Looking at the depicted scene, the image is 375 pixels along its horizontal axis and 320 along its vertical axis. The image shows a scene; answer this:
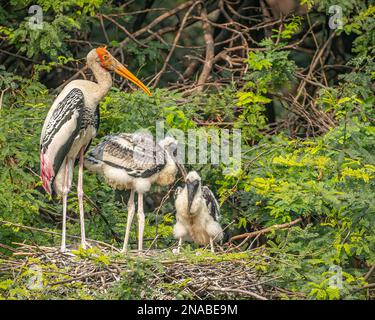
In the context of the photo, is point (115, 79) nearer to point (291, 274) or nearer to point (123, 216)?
point (123, 216)

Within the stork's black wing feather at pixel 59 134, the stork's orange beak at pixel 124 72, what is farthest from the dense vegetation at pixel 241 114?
the stork's black wing feather at pixel 59 134

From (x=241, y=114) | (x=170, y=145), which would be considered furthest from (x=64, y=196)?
(x=241, y=114)

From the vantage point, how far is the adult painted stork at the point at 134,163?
1115 centimetres

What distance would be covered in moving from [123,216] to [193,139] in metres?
0.86

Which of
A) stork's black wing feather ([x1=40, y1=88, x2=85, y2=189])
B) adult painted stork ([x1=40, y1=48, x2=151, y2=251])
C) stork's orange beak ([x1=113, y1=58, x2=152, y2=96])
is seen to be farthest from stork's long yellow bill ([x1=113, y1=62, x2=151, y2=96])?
stork's black wing feather ([x1=40, y1=88, x2=85, y2=189])

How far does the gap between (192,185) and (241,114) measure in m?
1.50

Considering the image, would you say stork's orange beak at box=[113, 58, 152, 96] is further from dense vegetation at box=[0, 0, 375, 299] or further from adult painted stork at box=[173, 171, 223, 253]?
adult painted stork at box=[173, 171, 223, 253]

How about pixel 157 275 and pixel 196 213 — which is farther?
pixel 196 213

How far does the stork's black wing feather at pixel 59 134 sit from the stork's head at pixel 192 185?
89 cm

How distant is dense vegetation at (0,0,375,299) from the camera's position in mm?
10422

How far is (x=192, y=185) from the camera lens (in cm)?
1113

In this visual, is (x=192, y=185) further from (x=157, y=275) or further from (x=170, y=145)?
(x=157, y=275)

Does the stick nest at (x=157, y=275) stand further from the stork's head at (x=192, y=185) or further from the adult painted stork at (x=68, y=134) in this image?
the stork's head at (x=192, y=185)

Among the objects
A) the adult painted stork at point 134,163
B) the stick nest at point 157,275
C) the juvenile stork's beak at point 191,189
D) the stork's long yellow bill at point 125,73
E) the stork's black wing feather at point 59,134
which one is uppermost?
the stork's long yellow bill at point 125,73
